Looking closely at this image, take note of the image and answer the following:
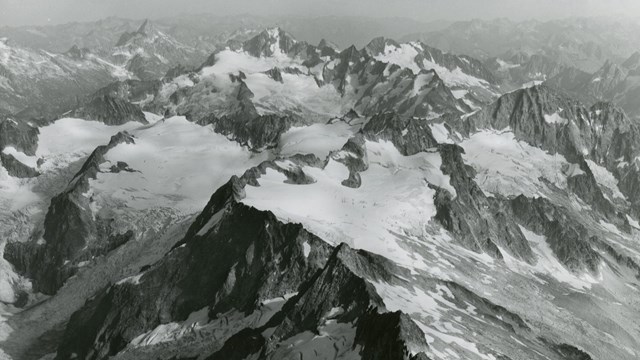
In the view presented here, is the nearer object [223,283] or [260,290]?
[260,290]

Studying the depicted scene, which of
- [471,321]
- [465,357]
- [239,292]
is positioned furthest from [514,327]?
[239,292]

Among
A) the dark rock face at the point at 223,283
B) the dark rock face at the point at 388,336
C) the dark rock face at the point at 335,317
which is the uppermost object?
the dark rock face at the point at 388,336

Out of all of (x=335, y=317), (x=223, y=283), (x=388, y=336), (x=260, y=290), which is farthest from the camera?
(x=223, y=283)

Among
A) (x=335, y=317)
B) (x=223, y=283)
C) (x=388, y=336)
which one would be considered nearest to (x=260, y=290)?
(x=223, y=283)

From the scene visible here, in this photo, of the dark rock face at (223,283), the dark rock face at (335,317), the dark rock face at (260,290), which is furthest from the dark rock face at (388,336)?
the dark rock face at (223,283)

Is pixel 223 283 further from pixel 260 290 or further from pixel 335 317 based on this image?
pixel 335 317

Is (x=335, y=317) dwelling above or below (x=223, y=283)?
above

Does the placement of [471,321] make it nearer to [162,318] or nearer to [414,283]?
[414,283]

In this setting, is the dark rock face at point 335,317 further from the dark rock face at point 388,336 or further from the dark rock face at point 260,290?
the dark rock face at point 260,290

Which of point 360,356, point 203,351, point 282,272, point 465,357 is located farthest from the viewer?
point 282,272

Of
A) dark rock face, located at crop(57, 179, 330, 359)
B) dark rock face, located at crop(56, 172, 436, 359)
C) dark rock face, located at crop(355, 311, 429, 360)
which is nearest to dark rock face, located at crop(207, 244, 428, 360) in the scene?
dark rock face, located at crop(355, 311, 429, 360)

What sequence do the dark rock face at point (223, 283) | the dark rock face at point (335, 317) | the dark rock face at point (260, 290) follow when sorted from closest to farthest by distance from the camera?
1. the dark rock face at point (335, 317)
2. the dark rock face at point (260, 290)
3. the dark rock face at point (223, 283)
